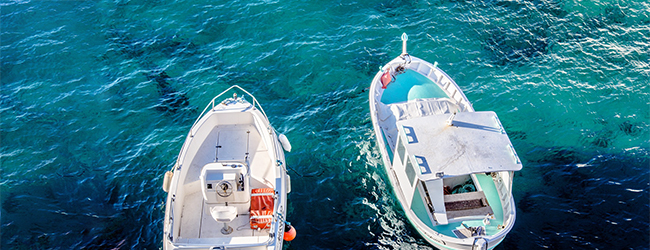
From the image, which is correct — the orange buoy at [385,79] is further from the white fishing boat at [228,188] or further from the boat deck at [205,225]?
the boat deck at [205,225]

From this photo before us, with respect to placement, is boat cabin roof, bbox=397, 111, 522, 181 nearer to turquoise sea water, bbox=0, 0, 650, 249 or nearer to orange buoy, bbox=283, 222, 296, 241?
turquoise sea water, bbox=0, 0, 650, 249

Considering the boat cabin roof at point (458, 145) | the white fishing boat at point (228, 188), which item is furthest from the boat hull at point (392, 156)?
the white fishing boat at point (228, 188)

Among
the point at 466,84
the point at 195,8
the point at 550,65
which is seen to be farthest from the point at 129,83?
the point at 550,65

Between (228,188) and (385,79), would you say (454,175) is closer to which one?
(385,79)

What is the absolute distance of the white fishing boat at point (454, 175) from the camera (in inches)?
740

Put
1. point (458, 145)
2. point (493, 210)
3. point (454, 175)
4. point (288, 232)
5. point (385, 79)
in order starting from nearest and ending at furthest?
point (454, 175) < point (288, 232) < point (458, 145) < point (493, 210) < point (385, 79)

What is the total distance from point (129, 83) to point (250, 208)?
566 inches

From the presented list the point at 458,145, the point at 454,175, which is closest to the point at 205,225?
the point at 454,175

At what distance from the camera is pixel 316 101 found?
92.0 ft

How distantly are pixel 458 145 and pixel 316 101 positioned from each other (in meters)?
10.7

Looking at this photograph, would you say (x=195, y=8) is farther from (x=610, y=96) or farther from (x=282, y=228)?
Result: (x=610, y=96)

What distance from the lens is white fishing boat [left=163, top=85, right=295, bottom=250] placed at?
1814 cm

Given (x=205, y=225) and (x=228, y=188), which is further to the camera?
(x=205, y=225)

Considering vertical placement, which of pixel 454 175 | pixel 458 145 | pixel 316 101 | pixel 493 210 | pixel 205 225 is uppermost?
pixel 458 145
